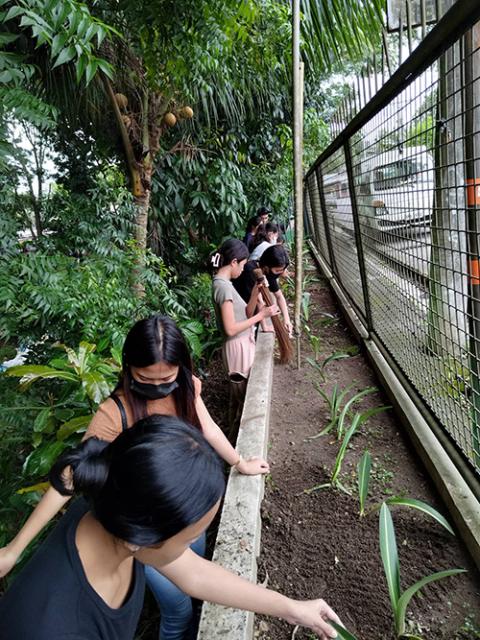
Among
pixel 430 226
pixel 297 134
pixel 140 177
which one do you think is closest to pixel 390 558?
pixel 430 226

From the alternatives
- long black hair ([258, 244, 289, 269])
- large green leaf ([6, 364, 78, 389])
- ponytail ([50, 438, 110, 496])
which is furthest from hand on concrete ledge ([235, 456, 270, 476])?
long black hair ([258, 244, 289, 269])

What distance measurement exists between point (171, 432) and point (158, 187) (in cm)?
478

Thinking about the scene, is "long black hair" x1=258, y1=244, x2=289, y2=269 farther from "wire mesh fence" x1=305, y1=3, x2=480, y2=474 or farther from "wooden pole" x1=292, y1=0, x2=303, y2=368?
"wire mesh fence" x1=305, y1=3, x2=480, y2=474

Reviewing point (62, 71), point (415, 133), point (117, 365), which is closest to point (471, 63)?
point (415, 133)

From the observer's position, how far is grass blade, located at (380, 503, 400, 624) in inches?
44.0

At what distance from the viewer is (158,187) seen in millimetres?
5125

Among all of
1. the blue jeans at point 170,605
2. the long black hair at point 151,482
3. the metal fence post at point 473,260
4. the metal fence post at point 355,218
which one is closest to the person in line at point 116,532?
the long black hair at point 151,482

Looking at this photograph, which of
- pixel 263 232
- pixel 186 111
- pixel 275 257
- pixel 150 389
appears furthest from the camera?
pixel 263 232

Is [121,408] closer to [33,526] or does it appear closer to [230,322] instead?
[33,526]

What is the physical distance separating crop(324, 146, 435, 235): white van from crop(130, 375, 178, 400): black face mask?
1.10m

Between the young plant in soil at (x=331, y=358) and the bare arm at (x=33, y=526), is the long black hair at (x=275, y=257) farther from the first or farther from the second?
the bare arm at (x=33, y=526)

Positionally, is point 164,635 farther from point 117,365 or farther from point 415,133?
point 415,133

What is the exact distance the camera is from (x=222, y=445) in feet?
5.24

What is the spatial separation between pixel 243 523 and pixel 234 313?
1.31 m
